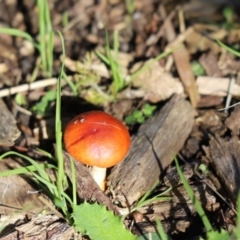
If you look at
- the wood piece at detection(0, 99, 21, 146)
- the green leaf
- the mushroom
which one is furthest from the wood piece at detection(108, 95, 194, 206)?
the wood piece at detection(0, 99, 21, 146)

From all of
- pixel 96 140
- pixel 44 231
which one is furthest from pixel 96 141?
pixel 44 231

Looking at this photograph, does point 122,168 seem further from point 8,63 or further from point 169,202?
point 8,63

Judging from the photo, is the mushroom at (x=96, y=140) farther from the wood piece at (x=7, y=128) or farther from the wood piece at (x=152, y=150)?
the wood piece at (x=7, y=128)

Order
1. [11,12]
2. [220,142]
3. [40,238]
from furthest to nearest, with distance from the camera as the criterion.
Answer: [11,12]
[220,142]
[40,238]

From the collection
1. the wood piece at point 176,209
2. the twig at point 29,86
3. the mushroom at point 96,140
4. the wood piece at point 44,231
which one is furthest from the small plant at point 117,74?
the wood piece at point 44,231

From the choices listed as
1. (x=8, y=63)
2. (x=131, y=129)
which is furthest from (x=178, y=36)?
(x=8, y=63)

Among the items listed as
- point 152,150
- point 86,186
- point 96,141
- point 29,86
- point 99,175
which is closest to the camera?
point 96,141

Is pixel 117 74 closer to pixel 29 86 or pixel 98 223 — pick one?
pixel 29 86
